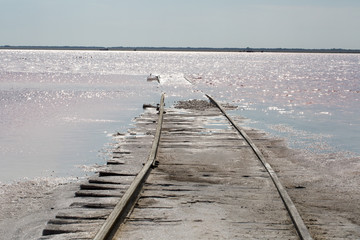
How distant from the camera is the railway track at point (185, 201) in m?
5.37

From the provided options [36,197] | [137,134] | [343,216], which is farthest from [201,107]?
[343,216]

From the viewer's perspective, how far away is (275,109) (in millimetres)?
24406

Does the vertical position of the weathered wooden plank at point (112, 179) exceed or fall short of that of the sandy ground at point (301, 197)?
it exceeds it

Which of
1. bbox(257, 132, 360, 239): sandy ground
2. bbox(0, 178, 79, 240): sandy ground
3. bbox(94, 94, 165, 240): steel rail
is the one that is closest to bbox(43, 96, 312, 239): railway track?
bbox(94, 94, 165, 240): steel rail

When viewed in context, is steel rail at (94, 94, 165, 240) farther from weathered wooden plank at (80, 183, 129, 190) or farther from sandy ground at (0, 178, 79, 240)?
sandy ground at (0, 178, 79, 240)

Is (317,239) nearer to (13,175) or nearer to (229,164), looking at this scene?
(229,164)

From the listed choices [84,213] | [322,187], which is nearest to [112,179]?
[84,213]

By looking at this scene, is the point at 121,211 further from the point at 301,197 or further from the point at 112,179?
the point at 301,197

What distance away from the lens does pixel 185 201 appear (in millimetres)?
6457

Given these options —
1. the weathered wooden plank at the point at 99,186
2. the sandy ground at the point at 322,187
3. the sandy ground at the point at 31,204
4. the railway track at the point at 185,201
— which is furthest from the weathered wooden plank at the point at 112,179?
the sandy ground at the point at 322,187

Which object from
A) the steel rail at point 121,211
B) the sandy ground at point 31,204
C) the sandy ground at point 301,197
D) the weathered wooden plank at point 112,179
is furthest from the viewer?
the weathered wooden plank at point 112,179

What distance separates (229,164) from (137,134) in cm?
509

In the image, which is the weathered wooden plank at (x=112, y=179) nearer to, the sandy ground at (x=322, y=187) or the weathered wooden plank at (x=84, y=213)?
the weathered wooden plank at (x=84, y=213)

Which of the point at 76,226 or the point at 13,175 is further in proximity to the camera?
the point at 13,175
